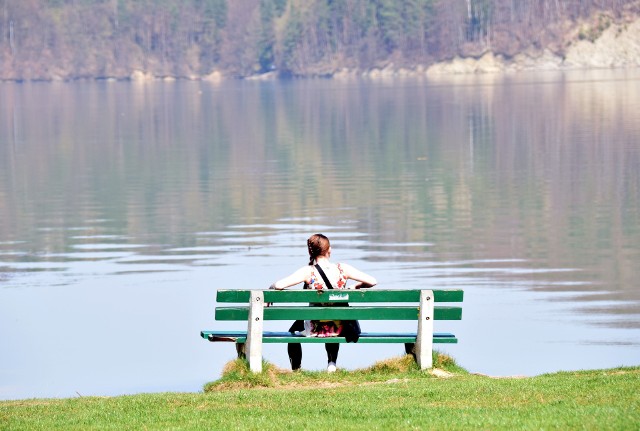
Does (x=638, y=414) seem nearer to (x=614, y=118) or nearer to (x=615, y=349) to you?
(x=615, y=349)

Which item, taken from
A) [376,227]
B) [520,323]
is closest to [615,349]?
[520,323]

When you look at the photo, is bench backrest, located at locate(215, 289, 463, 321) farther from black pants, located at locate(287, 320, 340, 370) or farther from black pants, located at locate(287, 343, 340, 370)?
black pants, located at locate(287, 343, 340, 370)

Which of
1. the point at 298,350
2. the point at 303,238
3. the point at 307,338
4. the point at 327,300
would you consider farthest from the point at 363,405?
the point at 303,238

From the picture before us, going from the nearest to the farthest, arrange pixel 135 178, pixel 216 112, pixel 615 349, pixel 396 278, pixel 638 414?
pixel 638 414, pixel 615 349, pixel 396 278, pixel 135 178, pixel 216 112

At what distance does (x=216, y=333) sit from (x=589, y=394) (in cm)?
397

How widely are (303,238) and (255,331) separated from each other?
732 inches

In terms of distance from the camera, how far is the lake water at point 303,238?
19.4 meters

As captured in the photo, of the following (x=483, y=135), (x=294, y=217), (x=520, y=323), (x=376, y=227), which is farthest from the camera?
(x=483, y=135)

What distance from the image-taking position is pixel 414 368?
13766 millimetres

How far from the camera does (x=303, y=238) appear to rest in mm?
31812

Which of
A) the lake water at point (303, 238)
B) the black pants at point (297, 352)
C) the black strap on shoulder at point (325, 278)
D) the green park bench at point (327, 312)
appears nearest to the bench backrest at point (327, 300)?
the green park bench at point (327, 312)

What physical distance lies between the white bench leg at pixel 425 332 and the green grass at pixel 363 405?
8.2 inches

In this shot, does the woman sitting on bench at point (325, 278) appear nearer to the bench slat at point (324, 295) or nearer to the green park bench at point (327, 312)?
the green park bench at point (327, 312)

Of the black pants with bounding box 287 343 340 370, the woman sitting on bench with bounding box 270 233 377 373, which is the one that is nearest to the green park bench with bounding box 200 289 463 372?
the woman sitting on bench with bounding box 270 233 377 373
